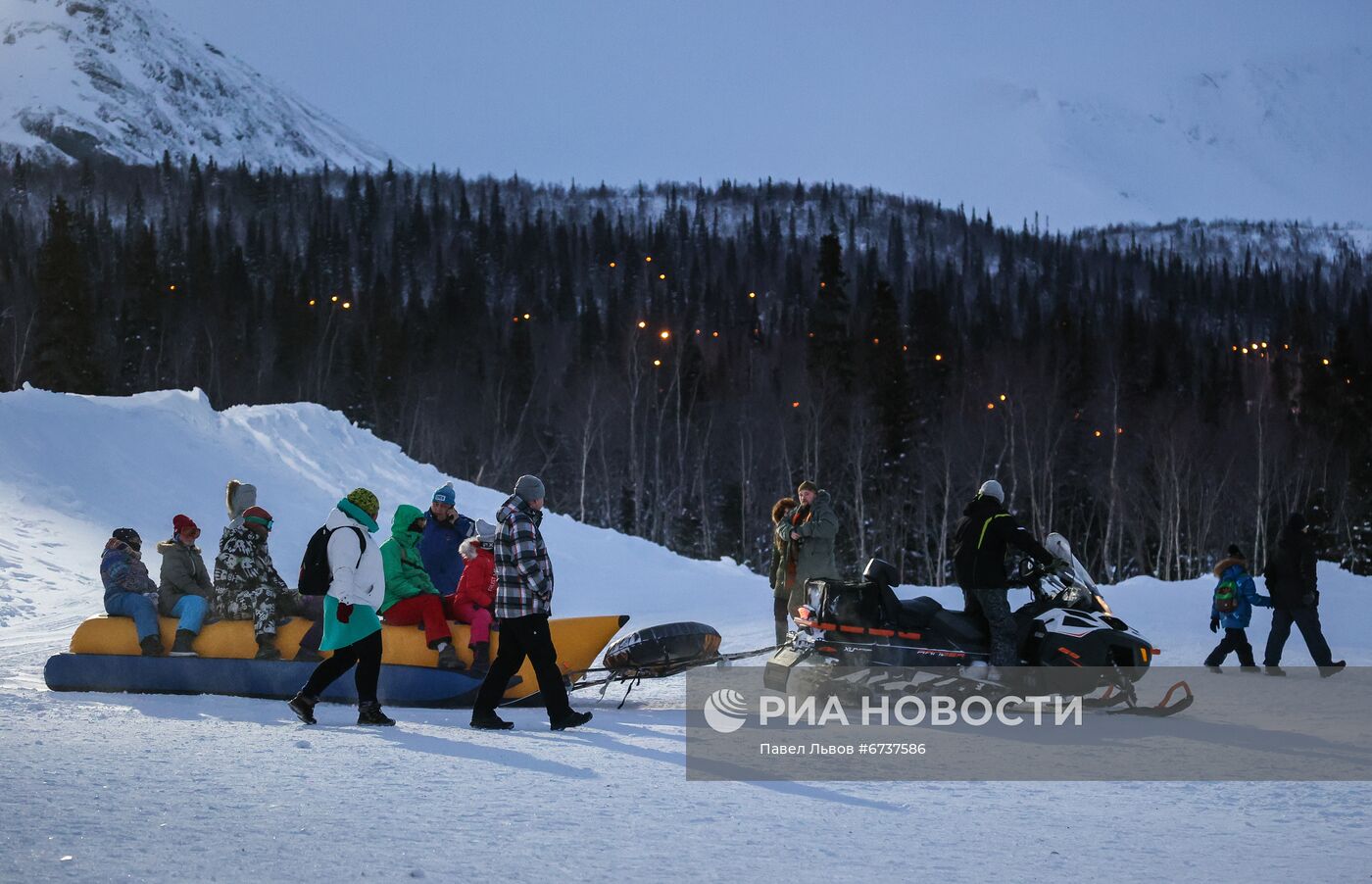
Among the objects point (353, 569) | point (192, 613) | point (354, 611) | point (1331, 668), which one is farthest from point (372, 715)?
point (1331, 668)

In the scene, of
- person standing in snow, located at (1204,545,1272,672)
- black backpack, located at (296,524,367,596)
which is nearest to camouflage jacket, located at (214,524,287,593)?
black backpack, located at (296,524,367,596)

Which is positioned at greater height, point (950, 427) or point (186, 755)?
point (950, 427)

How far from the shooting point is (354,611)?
780 centimetres

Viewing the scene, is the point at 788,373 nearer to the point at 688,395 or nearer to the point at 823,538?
the point at 688,395

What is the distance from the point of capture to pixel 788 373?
2213 inches

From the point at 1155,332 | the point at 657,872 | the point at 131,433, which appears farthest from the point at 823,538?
the point at 1155,332

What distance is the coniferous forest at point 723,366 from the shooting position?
162 ft

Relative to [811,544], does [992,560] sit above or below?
below

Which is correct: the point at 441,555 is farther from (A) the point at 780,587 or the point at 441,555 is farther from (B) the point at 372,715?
(A) the point at 780,587

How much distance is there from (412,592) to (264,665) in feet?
4.01

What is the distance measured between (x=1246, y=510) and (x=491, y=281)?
56194 millimetres

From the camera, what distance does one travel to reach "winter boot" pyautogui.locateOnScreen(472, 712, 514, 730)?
25.5ft

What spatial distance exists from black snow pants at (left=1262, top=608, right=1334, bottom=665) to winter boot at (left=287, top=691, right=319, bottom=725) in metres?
8.78

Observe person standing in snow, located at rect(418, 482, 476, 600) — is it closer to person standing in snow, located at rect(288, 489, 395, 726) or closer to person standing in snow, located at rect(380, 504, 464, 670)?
person standing in snow, located at rect(380, 504, 464, 670)
